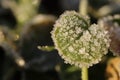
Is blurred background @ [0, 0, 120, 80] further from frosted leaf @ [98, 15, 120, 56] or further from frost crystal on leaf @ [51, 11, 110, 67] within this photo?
frost crystal on leaf @ [51, 11, 110, 67]

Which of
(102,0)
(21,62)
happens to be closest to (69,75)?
(21,62)

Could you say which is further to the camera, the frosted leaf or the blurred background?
the blurred background

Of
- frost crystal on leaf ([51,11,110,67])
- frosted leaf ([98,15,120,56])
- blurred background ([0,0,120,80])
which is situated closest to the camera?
frost crystal on leaf ([51,11,110,67])

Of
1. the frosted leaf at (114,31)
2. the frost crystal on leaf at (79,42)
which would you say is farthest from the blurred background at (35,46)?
the frost crystal on leaf at (79,42)

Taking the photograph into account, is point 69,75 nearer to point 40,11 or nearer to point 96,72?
point 96,72

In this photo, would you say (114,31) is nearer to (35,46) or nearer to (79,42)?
(79,42)

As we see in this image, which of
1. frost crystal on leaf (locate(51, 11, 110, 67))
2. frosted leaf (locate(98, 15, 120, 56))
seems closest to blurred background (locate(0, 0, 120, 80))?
frosted leaf (locate(98, 15, 120, 56))

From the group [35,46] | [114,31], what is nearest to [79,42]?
[114,31]
